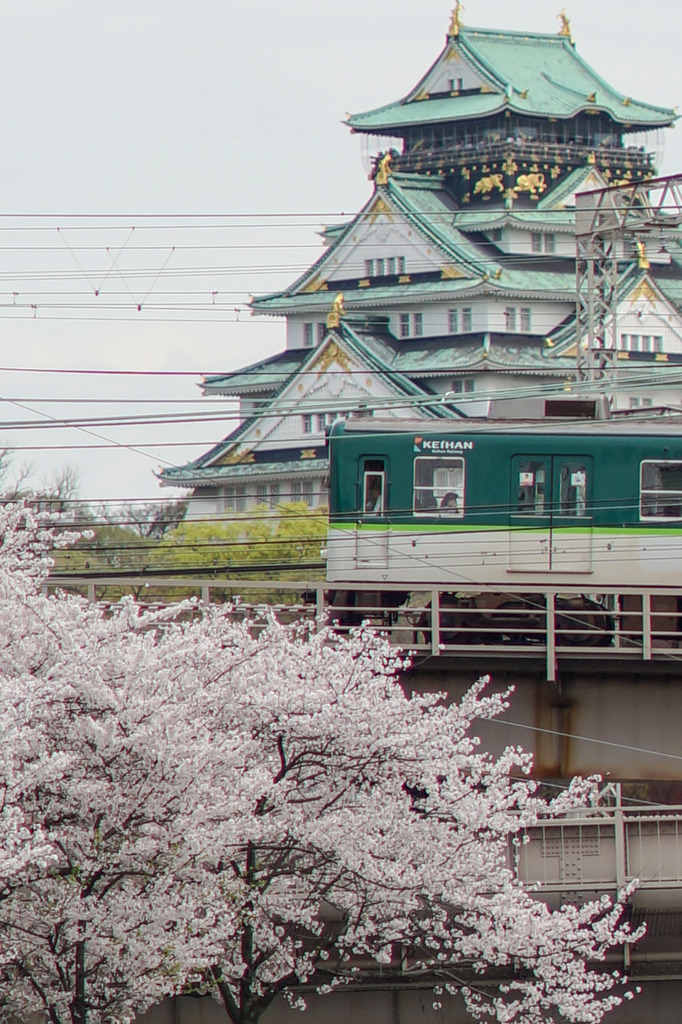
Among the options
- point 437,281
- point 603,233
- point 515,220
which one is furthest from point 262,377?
point 603,233

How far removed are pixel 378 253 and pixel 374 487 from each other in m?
52.3

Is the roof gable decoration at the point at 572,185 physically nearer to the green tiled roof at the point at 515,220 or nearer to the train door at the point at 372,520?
the green tiled roof at the point at 515,220

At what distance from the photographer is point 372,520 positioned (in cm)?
3112

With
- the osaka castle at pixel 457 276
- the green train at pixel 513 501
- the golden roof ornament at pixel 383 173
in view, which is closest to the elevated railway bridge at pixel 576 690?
the green train at pixel 513 501

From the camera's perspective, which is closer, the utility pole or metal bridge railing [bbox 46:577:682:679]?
metal bridge railing [bbox 46:577:682:679]

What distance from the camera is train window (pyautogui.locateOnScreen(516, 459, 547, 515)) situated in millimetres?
31219

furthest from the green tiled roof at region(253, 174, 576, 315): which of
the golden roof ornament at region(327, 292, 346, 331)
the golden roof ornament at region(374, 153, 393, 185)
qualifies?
the golden roof ornament at region(327, 292, 346, 331)

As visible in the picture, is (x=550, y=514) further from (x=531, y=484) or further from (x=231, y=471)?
(x=231, y=471)

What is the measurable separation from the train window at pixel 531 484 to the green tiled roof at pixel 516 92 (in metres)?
53.8

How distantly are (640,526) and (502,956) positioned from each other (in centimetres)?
1109

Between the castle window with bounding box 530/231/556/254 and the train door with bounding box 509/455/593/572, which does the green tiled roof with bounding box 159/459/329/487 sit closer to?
the castle window with bounding box 530/231/556/254

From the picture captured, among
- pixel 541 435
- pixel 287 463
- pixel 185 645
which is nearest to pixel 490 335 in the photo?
pixel 287 463

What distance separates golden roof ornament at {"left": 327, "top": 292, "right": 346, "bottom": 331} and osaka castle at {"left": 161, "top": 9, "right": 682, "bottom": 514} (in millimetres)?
146

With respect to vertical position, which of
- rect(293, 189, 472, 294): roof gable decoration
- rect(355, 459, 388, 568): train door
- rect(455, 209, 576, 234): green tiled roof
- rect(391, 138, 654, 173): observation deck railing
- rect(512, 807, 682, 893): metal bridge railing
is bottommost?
rect(512, 807, 682, 893): metal bridge railing
